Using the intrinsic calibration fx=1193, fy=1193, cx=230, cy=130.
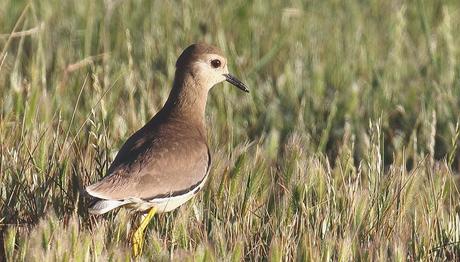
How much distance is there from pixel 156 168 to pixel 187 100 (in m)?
0.94

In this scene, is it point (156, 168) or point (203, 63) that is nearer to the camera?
point (156, 168)

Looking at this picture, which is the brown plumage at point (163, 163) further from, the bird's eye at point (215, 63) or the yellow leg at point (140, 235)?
the bird's eye at point (215, 63)

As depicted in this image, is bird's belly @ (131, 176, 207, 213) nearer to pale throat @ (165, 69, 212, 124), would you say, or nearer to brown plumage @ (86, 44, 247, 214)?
brown plumage @ (86, 44, 247, 214)

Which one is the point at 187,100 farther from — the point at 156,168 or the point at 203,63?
the point at 156,168

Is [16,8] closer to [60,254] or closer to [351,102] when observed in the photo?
[351,102]

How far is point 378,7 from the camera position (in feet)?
33.6

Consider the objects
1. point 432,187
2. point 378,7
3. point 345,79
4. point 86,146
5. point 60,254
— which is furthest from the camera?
point 378,7

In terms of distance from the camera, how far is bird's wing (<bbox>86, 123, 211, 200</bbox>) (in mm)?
5453

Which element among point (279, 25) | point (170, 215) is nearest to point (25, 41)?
point (279, 25)

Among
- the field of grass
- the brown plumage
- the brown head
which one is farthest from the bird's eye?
the field of grass

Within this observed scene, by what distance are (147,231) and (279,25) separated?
4.24m

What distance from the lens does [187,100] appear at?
654 cm

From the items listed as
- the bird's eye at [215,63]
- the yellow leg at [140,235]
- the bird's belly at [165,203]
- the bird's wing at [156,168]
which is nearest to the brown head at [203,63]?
the bird's eye at [215,63]

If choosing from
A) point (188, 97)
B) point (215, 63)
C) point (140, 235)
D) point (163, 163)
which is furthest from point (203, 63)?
point (140, 235)
